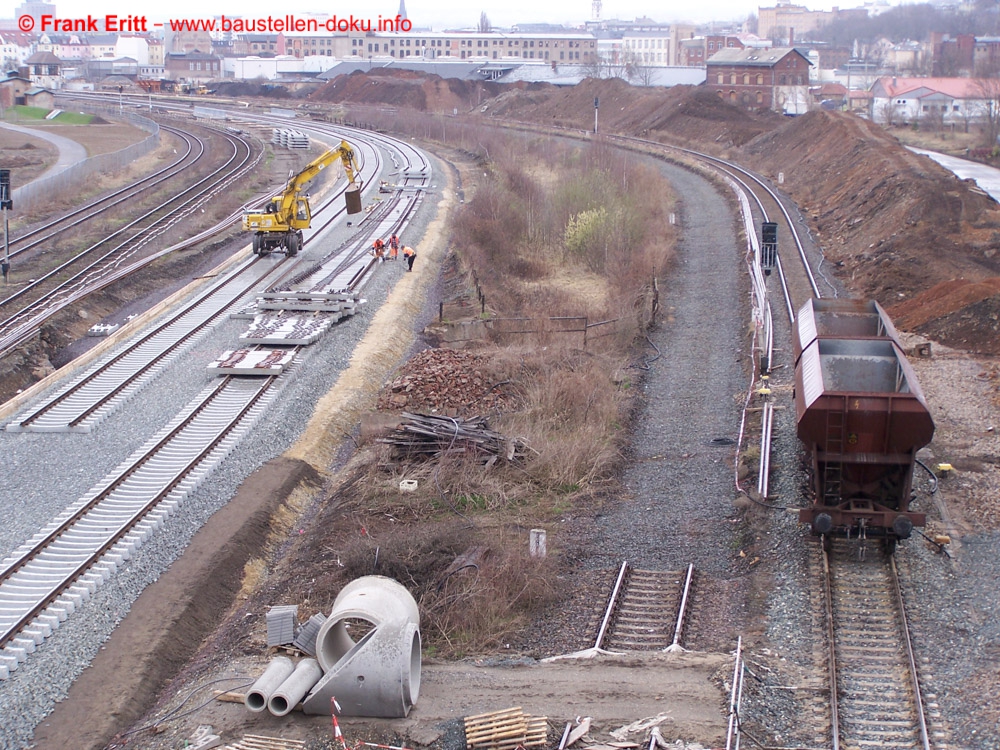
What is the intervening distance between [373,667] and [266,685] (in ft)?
3.54

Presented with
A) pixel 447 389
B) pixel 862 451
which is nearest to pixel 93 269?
pixel 447 389

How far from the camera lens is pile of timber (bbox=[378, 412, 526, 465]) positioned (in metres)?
17.3

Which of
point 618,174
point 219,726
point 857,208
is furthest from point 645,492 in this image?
point 618,174

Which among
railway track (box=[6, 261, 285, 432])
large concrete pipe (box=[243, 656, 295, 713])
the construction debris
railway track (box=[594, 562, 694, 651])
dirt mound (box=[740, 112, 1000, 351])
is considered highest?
dirt mound (box=[740, 112, 1000, 351])

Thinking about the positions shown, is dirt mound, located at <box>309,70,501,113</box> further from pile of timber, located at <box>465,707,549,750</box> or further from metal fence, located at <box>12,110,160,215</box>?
pile of timber, located at <box>465,707,549,750</box>

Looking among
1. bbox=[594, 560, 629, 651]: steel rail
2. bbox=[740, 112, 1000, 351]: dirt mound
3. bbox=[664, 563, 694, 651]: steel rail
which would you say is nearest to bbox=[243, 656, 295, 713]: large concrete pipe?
bbox=[594, 560, 629, 651]: steel rail

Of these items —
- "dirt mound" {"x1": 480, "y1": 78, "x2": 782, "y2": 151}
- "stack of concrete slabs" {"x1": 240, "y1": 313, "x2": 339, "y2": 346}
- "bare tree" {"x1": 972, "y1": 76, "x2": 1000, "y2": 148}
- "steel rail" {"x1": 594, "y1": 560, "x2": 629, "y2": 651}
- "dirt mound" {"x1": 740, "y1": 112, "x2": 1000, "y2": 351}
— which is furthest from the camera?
"bare tree" {"x1": 972, "y1": 76, "x2": 1000, "y2": 148}

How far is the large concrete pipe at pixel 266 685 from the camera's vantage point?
10.2m

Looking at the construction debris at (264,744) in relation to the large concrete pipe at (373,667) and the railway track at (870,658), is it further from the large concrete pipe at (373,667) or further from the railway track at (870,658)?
the railway track at (870,658)

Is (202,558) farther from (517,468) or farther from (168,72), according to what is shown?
(168,72)

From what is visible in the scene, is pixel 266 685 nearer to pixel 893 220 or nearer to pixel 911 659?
pixel 911 659

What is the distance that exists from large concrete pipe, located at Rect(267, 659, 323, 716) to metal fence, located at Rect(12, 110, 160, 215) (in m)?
34.9

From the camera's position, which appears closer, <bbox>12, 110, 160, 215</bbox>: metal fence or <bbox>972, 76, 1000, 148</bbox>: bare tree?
<bbox>12, 110, 160, 215</bbox>: metal fence

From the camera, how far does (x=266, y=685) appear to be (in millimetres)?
10336
